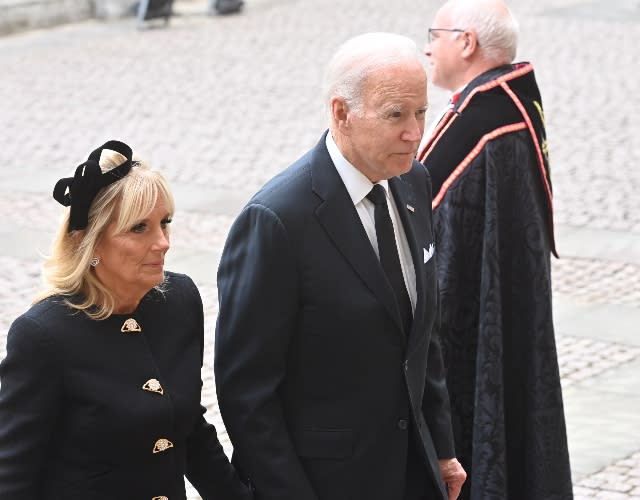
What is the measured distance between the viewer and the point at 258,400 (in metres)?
3.20

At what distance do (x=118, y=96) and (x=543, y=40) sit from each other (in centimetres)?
550

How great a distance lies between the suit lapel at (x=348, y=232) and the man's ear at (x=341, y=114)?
11 cm

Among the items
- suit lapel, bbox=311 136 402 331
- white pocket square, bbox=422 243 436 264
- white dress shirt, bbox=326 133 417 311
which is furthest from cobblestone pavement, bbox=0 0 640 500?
suit lapel, bbox=311 136 402 331

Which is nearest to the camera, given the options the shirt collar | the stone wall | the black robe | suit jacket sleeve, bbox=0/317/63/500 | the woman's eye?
suit jacket sleeve, bbox=0/317/63/500

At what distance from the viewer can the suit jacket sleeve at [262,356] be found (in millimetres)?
3209

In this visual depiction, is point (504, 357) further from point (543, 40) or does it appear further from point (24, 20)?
point (24, 20)

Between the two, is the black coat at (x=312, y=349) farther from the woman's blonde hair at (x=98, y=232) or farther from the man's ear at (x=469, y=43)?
the man's ear at (x=469, y=43)

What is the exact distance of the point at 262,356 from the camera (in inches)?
127

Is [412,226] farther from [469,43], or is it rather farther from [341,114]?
[469,43]

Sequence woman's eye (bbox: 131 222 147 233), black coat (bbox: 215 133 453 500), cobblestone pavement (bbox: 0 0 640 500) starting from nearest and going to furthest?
woman's eye (bbox: 131 222 147 233), black coat (bbox: 215 133 453 500), cobblestone pavement (bbox: 0 0 640 500)

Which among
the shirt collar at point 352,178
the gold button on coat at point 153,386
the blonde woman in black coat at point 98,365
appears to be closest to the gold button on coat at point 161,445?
the blonde woman in black coat at point 98,365

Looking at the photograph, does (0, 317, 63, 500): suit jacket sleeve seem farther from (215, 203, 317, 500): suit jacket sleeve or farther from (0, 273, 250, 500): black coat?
(215, 203, 317, 500): suit jacket sleeve

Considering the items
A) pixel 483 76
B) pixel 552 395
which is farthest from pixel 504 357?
pixel 483 76

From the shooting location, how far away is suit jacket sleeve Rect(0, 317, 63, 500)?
3008 mm
